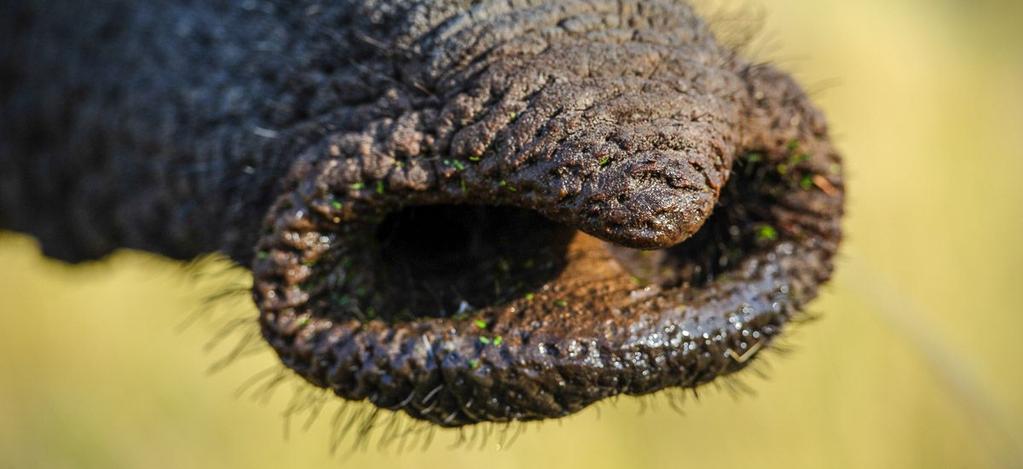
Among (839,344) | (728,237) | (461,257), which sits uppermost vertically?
(728,237)

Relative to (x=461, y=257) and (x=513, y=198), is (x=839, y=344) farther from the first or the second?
(x=513, y=198)

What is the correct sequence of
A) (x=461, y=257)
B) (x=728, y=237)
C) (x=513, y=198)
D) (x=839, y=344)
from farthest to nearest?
(x=839, y=344)
(x=728, y=237)
(x=461, y=257)
(x=513, y=198)

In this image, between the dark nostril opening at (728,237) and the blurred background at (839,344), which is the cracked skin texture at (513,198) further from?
the blurred background at (839,344)

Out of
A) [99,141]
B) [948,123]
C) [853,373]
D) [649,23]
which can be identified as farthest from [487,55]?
[948,123]

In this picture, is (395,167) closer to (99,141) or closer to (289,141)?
(289,141)

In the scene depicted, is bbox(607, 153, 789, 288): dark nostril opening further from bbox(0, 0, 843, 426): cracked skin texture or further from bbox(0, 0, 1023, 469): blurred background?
bbox(0, 0, 1023, 469): blurred background

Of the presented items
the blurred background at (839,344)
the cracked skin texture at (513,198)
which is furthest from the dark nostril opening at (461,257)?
the blurred background at (839,344)

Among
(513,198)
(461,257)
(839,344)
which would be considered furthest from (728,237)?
(839,344)

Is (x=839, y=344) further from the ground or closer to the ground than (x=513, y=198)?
closer to the ground
